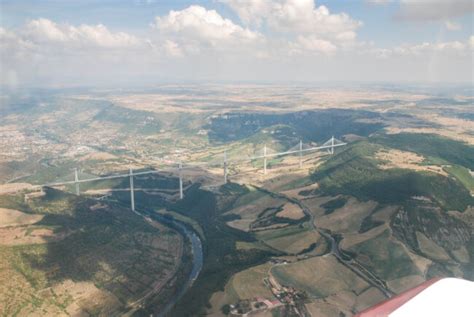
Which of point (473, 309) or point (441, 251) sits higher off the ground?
point (473, 309)

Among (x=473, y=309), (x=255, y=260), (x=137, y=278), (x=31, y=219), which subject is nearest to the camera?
(x=473, y=309)

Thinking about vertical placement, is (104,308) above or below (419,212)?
below

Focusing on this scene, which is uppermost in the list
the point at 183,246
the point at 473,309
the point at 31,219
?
the point at 473,309

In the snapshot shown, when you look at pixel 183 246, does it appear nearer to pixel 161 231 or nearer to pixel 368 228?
pixel 161 231

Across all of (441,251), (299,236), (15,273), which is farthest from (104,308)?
(441,251)

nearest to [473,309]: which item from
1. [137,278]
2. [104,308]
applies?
[104,308]

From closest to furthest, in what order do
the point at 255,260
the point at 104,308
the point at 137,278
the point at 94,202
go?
the point at 104,308 → the point at 137,278 → the point at 255,260 → the point at 94,202

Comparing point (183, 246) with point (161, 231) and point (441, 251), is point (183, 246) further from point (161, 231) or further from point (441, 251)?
point (441, 251)

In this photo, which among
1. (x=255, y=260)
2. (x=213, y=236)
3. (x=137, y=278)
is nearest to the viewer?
(x=137, y=278)

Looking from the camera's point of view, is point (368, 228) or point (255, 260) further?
point (368, 228)
